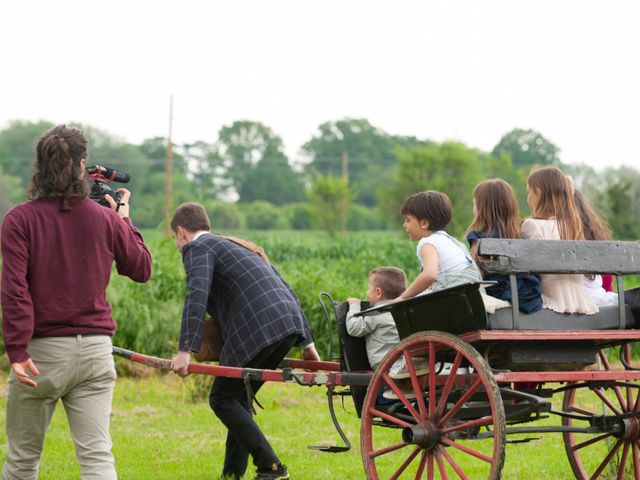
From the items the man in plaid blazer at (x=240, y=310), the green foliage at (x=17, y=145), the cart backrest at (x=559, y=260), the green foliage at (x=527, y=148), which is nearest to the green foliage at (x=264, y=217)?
the green foliage at (x=17, y=145)

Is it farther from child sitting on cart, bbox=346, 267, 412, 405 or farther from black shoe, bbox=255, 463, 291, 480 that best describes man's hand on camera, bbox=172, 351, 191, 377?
child sitting on cart, bbox=346, 267, 412, 405

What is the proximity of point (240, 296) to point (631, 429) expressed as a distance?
247cm

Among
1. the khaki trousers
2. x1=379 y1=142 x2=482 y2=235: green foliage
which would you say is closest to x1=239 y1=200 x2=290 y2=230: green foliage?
x1=379 y1=142 x2=482 y2=235: green foliage

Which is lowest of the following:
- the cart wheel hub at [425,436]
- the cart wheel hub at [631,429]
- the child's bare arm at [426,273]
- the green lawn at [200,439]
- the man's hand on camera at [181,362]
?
the green lawn at [200,439]

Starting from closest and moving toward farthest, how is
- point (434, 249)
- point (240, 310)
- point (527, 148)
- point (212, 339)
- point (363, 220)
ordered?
point (434, 249) < point (240, 310) < point (212, 339) < point (363, 220) < point (527, 148)

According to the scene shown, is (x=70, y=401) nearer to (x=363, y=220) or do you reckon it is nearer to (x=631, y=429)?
(x=631, y=429)

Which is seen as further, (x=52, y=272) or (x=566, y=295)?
(x=566, y=295)

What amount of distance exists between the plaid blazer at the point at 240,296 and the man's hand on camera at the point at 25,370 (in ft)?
5.74

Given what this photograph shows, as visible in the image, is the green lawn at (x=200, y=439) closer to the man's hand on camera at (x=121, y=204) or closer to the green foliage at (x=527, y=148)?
the man's hand on camera at (x=121, y=204)

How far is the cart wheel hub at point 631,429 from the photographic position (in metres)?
5.84

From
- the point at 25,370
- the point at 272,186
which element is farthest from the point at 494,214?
the point at 272,186

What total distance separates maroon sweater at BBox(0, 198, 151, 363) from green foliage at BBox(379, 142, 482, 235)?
58477mm

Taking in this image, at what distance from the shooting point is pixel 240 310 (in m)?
6.20

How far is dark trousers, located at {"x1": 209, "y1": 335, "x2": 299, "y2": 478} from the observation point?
6156mm
